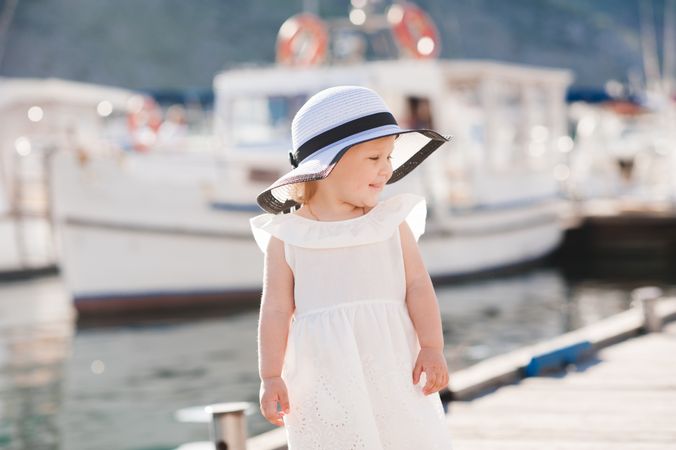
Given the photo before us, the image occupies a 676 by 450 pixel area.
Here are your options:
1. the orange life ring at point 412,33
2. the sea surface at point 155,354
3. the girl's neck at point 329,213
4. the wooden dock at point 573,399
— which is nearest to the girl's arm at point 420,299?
the girl's neck at point 329,213

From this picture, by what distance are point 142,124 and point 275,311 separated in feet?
48.3

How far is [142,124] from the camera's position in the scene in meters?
17.1

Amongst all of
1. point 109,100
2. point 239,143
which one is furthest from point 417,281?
point 109,100

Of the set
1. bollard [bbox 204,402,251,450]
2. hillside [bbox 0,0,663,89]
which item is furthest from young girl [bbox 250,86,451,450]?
hillside [bbox 0,0,663,89]

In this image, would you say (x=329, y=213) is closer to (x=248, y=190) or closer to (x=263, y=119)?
(x=248, y=190)

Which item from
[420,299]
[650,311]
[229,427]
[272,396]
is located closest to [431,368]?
[420,299]

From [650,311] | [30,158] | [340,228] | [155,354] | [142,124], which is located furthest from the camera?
[142,124]

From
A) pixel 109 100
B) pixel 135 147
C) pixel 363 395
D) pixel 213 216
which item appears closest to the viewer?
pixel 363 395

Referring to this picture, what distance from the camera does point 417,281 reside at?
111 inches

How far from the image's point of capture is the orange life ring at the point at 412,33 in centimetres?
1379

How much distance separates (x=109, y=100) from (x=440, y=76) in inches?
241

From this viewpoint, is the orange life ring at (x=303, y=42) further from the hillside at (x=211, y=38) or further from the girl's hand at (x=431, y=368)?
the hillside at (x=211, y=38)

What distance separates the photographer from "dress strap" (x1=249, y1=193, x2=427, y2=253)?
276 cm

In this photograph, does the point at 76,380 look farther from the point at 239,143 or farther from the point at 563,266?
the point at 563,266
